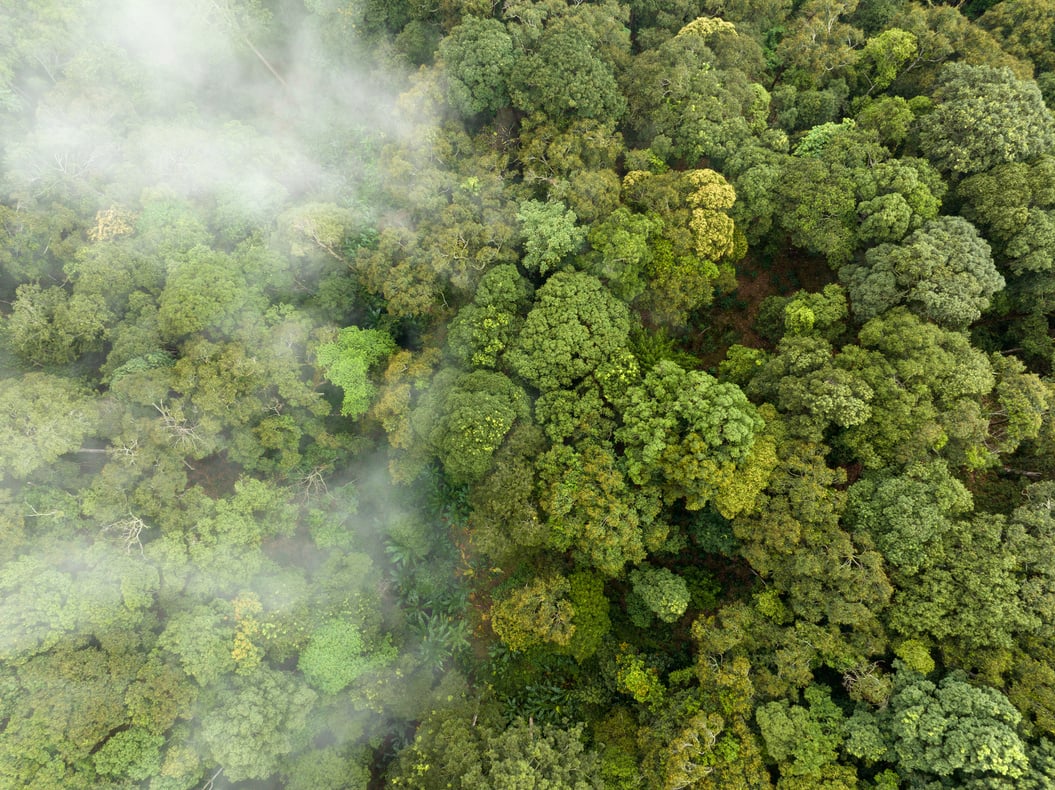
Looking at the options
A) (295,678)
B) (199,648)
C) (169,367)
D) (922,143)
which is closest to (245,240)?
(169,367)

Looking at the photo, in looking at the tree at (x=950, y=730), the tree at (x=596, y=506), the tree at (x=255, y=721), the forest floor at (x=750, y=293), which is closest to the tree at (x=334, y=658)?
the tree at (x=255, y=721)

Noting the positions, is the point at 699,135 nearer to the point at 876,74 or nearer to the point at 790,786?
the point at 876,74

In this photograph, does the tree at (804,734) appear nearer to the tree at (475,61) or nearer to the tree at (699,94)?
the tree at (699,94)

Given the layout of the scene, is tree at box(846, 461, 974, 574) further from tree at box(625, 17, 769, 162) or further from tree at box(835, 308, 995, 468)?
tree at box(625, 17, 769, 162)

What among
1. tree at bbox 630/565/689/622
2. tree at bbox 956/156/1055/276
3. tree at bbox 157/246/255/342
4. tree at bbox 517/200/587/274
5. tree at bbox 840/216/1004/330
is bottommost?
tree at bbox 157/246/255/342

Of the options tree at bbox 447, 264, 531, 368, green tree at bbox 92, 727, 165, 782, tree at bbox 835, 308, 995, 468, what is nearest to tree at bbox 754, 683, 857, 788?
tree at bbox 835, 308, 995, 468

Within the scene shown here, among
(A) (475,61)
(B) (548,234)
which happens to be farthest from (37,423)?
(A) (475,61)
